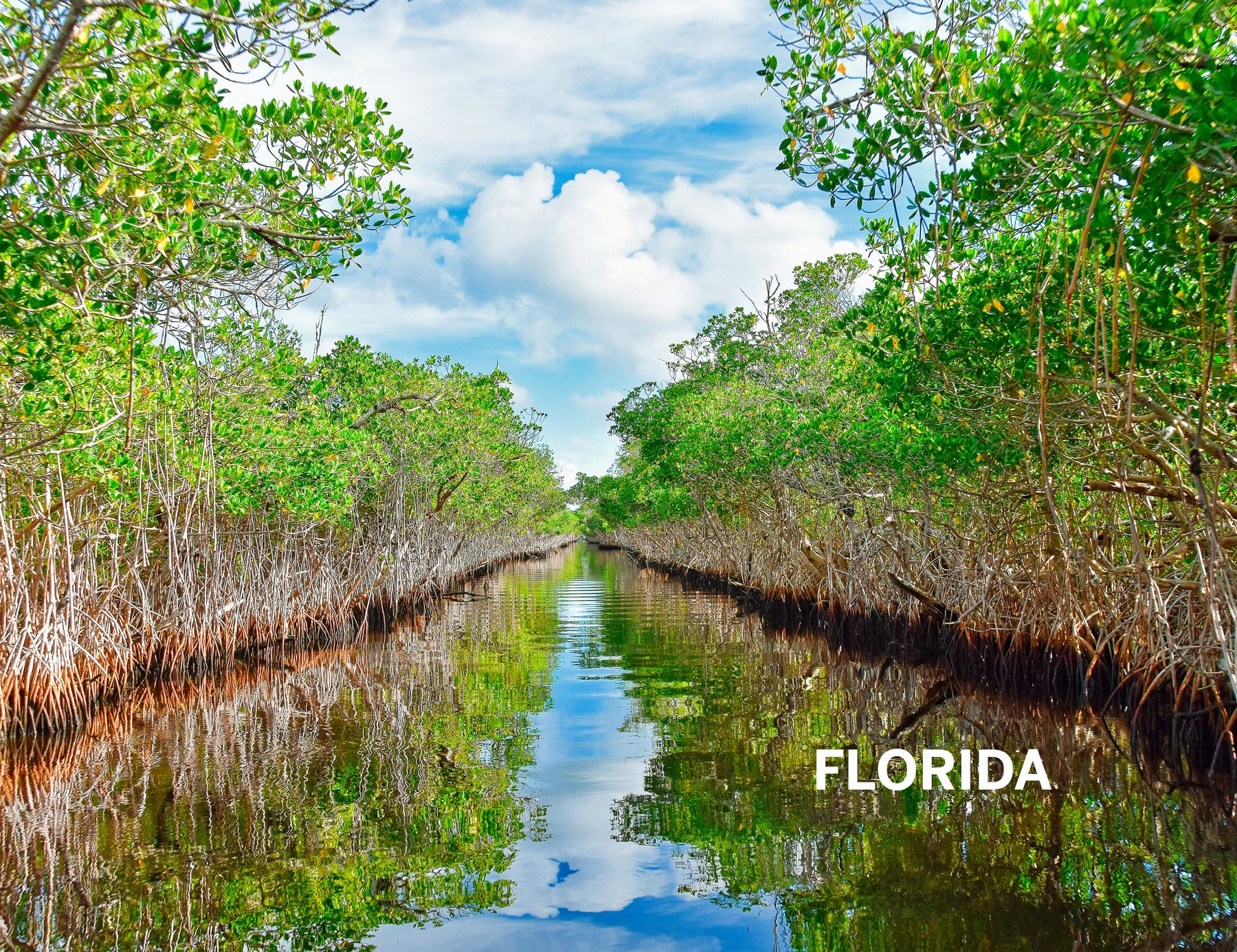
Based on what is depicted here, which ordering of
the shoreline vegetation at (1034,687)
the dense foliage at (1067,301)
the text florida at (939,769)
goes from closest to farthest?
1. the dense foliage at (1067,301)
2. the text florida at (939,769)
3. the shoreline vegetation at (1034,687)

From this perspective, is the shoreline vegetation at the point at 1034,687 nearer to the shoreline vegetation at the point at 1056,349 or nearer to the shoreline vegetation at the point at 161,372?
the shoreline vegetation at the point at 1056,349

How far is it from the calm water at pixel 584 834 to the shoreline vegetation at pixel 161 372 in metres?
1.32

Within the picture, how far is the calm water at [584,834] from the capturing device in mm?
3641

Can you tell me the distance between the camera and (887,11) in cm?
501

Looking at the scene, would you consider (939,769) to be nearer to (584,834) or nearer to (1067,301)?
(584,834)

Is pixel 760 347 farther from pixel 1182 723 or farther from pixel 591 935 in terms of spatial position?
pixel 591 935

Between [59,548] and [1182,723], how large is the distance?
980cm

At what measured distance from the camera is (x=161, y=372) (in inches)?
317

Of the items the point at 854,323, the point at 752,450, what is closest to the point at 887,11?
the point at 854,323

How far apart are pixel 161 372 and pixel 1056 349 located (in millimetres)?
8048

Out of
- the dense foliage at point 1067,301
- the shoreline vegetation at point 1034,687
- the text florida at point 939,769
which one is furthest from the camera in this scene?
the shoreline vegetation at point 1034,687

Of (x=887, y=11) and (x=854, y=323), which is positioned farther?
(x=854, y=323)

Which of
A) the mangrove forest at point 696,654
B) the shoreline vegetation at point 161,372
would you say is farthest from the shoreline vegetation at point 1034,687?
the shoreline vegetation at point 161,372

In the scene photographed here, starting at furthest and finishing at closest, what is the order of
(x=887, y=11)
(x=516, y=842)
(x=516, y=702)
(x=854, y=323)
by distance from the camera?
(x=516, y=702) < (x=854, y=323) < (x=887, y=11) < (x=516, y=842)
